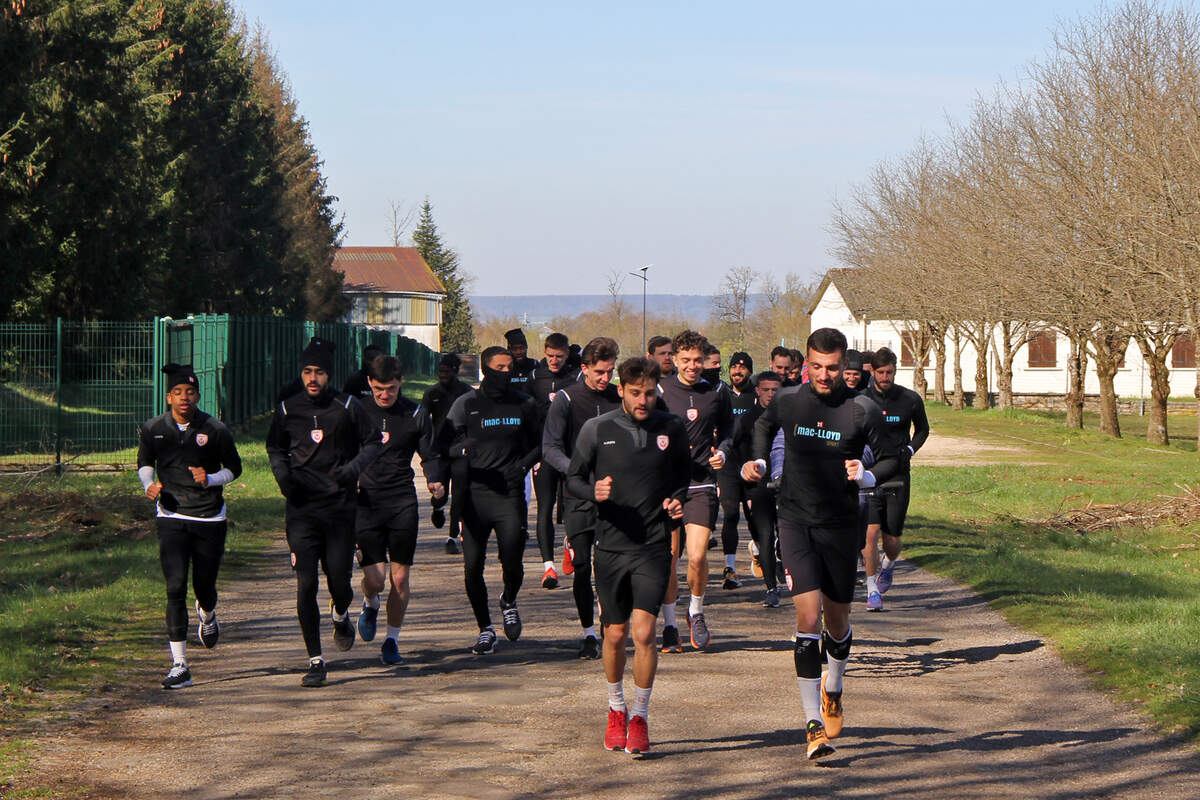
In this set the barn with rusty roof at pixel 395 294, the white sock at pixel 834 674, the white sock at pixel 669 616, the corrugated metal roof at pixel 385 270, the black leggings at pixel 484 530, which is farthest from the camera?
the corrugated metal roof at pixel 385 270

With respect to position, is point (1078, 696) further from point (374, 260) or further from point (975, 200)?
point (374, 260)

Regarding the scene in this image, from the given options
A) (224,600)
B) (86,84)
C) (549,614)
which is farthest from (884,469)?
(86,84)

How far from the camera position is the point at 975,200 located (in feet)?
150

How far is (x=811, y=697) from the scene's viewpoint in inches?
287

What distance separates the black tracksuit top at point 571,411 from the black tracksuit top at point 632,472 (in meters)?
1.81

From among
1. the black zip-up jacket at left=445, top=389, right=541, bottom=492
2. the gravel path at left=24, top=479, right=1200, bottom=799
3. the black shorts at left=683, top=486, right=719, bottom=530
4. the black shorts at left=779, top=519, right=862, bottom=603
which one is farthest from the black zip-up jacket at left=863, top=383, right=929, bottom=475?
the black shorts at left=779, top=519, right=862, bottom=603

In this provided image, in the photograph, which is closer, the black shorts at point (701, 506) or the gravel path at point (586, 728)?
the gravel path at point (586, 728)

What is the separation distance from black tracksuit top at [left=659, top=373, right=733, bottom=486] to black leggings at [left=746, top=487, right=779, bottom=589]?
158 cm

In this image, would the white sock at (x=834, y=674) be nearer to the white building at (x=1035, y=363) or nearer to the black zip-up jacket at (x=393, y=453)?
the black zip-up jacket at (x=393, y=453)

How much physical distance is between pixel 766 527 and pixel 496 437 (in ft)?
10.4

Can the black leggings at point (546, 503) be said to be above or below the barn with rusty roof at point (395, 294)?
below

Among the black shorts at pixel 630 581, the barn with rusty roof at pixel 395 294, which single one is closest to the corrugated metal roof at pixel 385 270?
the barn with rusty roof at pixel 395 294

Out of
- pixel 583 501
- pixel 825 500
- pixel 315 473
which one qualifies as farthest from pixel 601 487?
pixel 315 473

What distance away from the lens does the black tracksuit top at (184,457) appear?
9.16 meters
